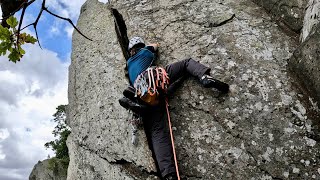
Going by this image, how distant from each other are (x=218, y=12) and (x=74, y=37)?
152 inches

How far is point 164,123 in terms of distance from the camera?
6152 millimetres

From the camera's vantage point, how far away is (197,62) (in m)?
6.40

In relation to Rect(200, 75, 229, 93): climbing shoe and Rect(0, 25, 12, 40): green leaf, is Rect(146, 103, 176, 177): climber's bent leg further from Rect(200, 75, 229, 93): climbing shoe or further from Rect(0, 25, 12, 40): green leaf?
Rect(0, 25, 12, 40): green leaf

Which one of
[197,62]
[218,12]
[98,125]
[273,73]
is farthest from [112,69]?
[273,73]

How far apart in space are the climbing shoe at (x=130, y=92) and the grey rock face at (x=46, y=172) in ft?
47.3

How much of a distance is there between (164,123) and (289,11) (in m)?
3.68

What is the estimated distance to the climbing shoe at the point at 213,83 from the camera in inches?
234

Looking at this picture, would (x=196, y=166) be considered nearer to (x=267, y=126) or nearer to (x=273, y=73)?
(x=267, y=126)

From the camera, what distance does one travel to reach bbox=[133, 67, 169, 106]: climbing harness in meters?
6.01

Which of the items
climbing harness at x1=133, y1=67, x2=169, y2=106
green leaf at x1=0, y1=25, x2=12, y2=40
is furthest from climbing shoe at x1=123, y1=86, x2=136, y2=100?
green leaf at x1=0, y1=25, x2=12, y2=40

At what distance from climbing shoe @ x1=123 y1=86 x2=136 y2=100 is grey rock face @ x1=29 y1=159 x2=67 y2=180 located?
14420 millimetres

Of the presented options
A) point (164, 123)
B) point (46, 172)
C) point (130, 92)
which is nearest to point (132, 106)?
point (130, 92)

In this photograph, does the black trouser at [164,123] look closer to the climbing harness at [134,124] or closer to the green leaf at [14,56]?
the climbing harness at [134,124]

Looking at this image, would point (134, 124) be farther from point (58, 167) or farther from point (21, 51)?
point (58, 167)
